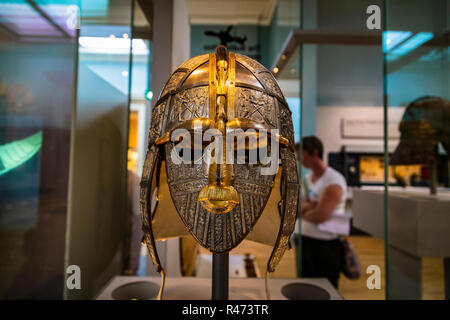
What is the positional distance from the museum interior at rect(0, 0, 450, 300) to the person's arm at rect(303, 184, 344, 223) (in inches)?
0.9

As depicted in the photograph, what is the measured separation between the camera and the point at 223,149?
0.58m

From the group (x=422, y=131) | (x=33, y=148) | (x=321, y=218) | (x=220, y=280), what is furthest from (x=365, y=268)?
(x=33, y=148)

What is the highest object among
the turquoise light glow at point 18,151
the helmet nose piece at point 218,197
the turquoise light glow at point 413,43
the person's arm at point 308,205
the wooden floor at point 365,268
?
the turquoise light glow at point 413,43

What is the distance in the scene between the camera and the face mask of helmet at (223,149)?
0.60 m

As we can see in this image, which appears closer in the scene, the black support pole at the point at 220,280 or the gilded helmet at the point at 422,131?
the black support pole at the point at 220,280

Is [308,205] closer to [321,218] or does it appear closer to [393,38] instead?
[321,218]

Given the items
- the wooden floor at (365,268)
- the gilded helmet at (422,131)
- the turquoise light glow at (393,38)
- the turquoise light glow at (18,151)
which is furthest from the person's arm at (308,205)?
the turquoise light glow at (18,151)

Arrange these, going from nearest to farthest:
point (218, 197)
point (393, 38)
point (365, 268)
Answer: point (218, 197)
point (393, 38)
point (365, 268)

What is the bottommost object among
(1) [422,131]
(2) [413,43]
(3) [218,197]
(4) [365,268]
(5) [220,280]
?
(4) [365,268]

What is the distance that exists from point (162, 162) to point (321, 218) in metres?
0.94

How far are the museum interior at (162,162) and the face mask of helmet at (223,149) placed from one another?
4.9 inches

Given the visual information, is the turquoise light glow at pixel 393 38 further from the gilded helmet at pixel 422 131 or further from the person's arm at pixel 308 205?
the person's arm at pixel 308 205

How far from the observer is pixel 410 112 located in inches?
47.1
